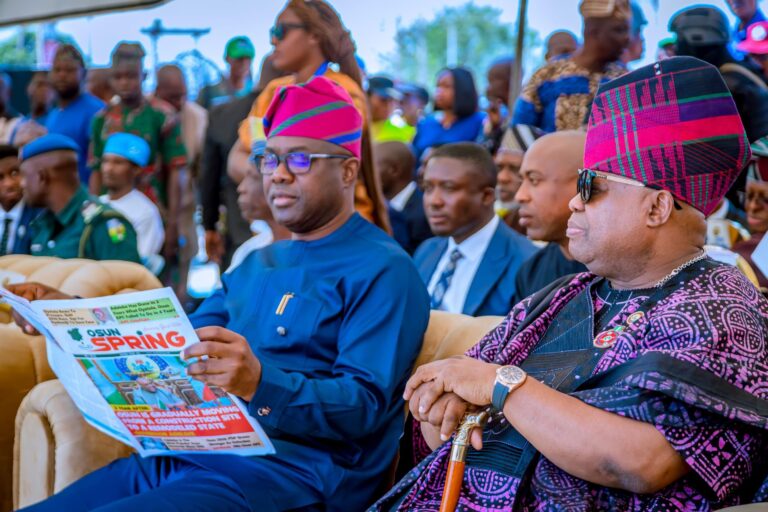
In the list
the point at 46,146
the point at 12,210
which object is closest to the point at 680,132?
the point at 46,146

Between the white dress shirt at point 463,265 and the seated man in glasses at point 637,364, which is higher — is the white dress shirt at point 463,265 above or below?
below

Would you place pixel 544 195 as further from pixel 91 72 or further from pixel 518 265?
pixel 91 72

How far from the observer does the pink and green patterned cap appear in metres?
2.94

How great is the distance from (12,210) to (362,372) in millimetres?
3941

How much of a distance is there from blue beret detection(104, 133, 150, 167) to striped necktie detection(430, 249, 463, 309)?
10.3ft

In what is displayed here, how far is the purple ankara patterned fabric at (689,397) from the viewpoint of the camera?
1817 mm

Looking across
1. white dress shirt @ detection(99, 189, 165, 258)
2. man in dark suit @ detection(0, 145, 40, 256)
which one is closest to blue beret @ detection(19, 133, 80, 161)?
man in dark suit @ detection(0, 145, 40, 256)

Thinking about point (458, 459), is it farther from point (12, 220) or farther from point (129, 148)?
point (129, 148)

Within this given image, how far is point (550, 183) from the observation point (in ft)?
11.7

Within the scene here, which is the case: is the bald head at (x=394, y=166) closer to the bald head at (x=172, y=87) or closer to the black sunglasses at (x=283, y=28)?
the black sunglasses at (x=283, y=28)

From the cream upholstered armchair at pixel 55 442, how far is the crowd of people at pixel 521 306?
246 millimetres

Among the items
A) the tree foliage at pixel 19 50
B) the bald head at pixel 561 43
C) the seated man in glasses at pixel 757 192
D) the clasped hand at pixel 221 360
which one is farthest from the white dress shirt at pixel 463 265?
the tree foliage at pixel 19 50

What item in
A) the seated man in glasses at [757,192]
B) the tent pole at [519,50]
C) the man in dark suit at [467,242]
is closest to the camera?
the seated man in glasses at [757,192]

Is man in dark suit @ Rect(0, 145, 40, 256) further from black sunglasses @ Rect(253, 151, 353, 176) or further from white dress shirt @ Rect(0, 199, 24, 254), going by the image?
black sunglasses @ Rect(253, 151, 353, 176)
